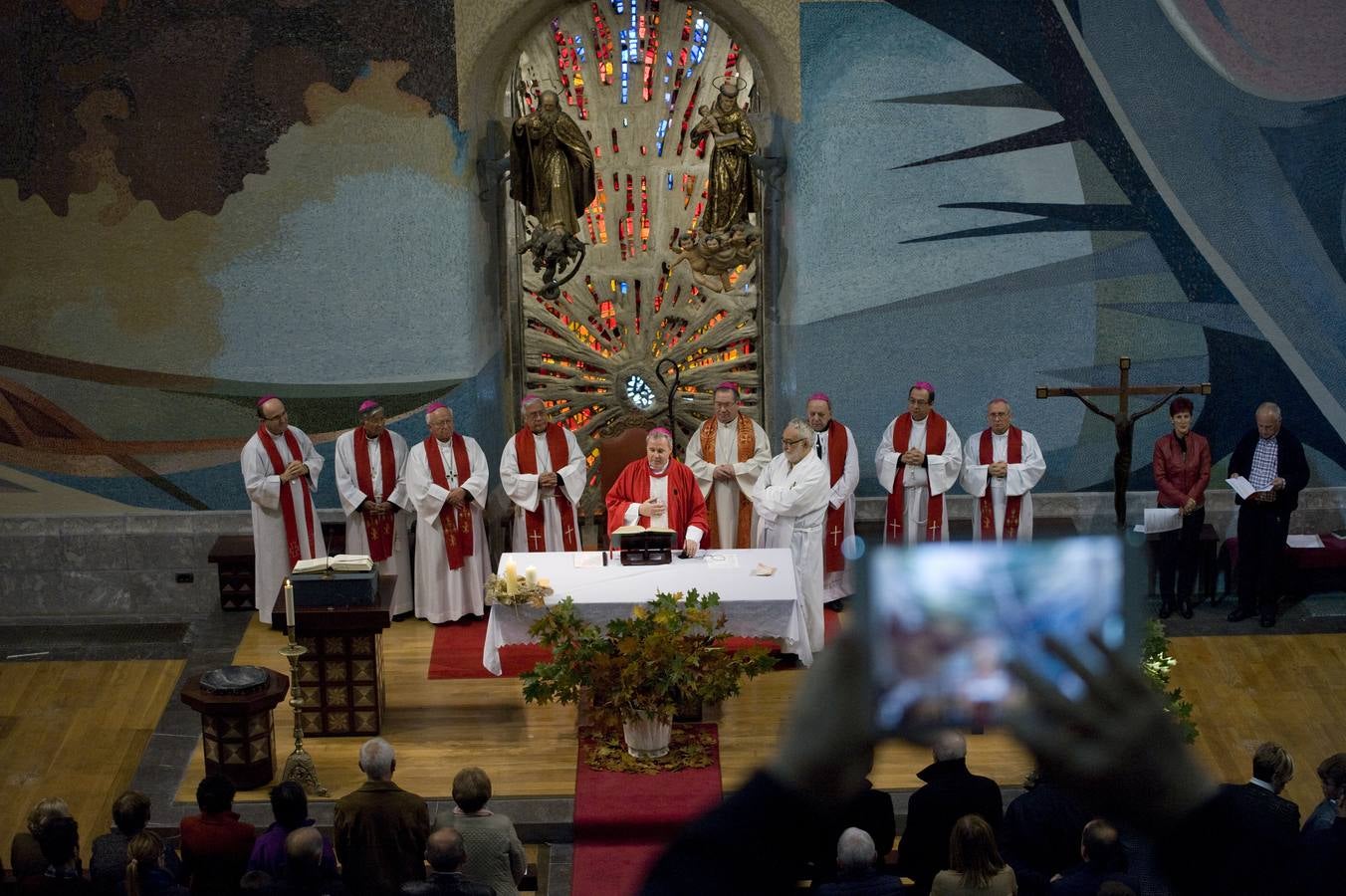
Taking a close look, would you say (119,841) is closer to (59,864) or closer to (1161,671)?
(59,864)

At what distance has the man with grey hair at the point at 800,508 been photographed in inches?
416

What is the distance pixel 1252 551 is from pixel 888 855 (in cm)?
553

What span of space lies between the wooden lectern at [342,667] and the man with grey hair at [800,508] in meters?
2.57

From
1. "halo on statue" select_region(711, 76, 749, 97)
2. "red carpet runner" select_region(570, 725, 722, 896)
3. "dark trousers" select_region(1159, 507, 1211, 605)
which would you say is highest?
"halo on statue" select_region(711, 76, 749, 97)

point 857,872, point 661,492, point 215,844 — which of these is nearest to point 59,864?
point 215,844

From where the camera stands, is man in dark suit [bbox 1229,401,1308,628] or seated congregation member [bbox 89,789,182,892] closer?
seated congregation member [bbox 89,789,182,892]

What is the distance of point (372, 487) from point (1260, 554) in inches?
246

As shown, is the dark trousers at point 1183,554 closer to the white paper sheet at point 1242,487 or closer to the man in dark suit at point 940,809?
the white paper sheet at point 1242,487

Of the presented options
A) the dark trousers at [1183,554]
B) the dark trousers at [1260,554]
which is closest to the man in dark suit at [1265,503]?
the dark trousers at [1260,554]

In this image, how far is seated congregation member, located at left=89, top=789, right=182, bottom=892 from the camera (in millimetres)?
6195

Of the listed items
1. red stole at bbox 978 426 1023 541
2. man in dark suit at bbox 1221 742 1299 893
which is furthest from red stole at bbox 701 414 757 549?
man in dark suit at bbox 1221 742 1299 893

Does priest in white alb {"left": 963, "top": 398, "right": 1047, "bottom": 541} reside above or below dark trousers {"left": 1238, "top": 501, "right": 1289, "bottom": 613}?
above

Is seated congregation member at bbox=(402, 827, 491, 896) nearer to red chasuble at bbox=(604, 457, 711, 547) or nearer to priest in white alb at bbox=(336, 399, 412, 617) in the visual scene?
red chasuble at bbox=(604, 457, 711, 547)

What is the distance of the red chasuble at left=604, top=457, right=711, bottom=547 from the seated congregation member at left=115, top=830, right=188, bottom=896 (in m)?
4.89
